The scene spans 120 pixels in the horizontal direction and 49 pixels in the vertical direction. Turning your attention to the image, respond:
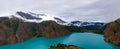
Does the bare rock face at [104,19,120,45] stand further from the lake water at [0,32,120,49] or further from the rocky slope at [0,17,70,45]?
the rocky slope at [0,17,70,45]

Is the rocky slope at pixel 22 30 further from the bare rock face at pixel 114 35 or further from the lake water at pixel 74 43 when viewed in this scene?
the bare rock face at pixel 114 35

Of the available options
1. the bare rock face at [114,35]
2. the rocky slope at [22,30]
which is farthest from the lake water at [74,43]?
the rocky slope at [22,30]

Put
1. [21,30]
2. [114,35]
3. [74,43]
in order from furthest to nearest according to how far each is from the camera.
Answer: [21,30] < [114,35] < [74,43]

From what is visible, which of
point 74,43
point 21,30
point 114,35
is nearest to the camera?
point 74,43

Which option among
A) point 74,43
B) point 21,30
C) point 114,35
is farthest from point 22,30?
point 114,35

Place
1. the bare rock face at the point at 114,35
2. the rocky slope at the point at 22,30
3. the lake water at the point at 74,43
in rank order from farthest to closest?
the rocky slope at the point at 22,30 → the bare rock face at the point at 114,35 → the lake water at the point at 74,43

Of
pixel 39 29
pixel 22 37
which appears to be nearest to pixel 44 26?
pixel 39 29

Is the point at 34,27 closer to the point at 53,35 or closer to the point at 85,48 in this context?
the point at 53,35

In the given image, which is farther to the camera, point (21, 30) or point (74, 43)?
point (21, 30)

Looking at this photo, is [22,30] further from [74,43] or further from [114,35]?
[114,35]
